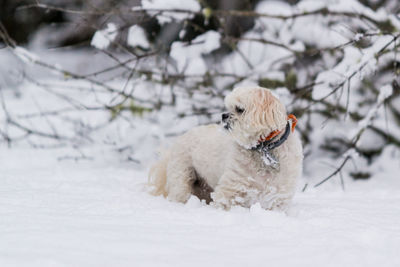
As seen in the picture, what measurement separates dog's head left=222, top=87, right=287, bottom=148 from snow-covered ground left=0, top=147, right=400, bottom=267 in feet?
1.84

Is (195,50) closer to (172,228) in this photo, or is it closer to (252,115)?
(252,115)

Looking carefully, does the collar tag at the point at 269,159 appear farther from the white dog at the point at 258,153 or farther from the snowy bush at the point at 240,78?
the snowy bush at the point at 240,78

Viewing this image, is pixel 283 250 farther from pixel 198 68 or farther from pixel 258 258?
pixel 198 68

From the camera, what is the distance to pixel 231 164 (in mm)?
3721

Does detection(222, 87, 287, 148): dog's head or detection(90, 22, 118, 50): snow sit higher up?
detection(222, 87, 287, 148): dog's head

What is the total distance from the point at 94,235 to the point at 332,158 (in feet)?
18.6

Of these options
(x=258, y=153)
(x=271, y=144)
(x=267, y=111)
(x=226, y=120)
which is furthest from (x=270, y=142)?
(x=226, y=120)

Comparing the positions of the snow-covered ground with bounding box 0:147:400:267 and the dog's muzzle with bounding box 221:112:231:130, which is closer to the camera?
the snow-covered ground with bounding box 0:147:400:267

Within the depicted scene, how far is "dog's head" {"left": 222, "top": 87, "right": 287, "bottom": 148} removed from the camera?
3547mm

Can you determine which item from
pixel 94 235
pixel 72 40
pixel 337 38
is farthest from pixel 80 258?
pixel 72 40

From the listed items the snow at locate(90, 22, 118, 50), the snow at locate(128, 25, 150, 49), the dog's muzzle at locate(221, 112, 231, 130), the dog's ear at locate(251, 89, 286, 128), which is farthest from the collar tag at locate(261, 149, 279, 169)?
the snow at locate(128, 25, 150, 49)

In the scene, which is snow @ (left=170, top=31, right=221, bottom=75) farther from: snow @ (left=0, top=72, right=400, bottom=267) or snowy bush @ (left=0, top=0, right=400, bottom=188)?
snow @ (left=0, top=72, right=400, bottom=267)

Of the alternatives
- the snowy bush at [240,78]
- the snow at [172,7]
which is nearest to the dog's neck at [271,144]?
the snowy bush at [240,78]

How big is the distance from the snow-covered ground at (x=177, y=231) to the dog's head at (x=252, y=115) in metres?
0.56
